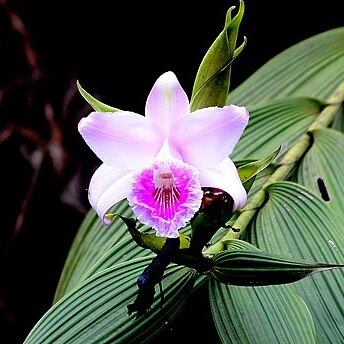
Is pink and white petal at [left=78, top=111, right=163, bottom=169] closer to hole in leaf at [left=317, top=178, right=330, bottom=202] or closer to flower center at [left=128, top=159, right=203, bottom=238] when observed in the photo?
flower center at [left=128, top=159, right=203, bottom=238]

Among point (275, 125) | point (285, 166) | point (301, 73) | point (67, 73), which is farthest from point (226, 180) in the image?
point (67, 73)

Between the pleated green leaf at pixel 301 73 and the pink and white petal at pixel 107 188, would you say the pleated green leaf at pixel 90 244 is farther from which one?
the pleated green leaf at pixel 301 73

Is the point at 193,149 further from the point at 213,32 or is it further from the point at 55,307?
the point at 213,32

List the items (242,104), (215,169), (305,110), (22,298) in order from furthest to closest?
(22,298)
(242,104)
(305,110)
(215,169)

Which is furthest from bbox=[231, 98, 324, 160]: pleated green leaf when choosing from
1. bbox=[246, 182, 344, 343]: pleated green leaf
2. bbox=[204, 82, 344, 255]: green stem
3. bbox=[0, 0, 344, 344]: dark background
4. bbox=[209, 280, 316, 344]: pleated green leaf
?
bbox=[0, 0, 344, 344]: dark background

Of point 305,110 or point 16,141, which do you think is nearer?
point 305,110

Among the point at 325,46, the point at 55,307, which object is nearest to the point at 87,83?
the point at 325,46
